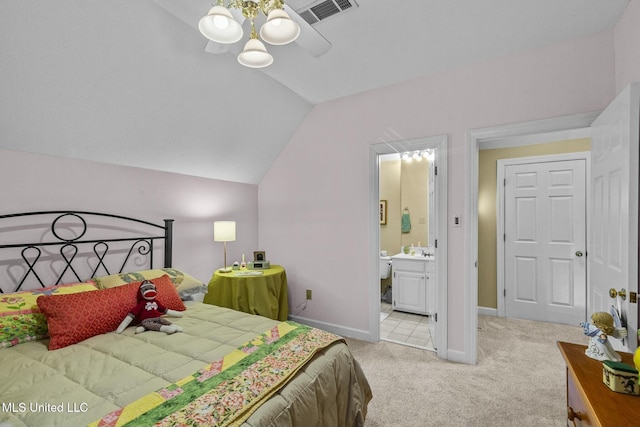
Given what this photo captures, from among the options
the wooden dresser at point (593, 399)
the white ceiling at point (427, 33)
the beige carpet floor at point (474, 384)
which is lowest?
the beige carpet floor at point (474, 384)

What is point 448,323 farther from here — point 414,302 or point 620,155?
point 620,155

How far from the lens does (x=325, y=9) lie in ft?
6.35

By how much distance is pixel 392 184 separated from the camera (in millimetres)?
4879

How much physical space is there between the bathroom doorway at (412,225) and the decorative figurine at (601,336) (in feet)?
4.60

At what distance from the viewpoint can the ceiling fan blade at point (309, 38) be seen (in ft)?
5.01

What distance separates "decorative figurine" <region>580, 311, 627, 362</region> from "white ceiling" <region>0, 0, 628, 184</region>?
1949mm

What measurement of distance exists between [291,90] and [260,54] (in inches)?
63.0

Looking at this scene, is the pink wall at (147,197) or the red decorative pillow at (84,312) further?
the pink wall at (147,197)

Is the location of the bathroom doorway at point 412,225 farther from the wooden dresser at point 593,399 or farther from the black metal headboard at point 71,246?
the black metal headboard at point 71,246

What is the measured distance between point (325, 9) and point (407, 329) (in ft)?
10.9

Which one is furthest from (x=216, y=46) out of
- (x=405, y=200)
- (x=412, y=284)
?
(x=405, y=200)

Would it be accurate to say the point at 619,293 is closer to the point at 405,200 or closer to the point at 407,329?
the point at 407,329

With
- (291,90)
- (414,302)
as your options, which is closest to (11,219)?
(291,90)

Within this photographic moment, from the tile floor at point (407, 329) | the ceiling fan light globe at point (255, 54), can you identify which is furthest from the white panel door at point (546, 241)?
the ceiling fan light globe at point (255, 54)
